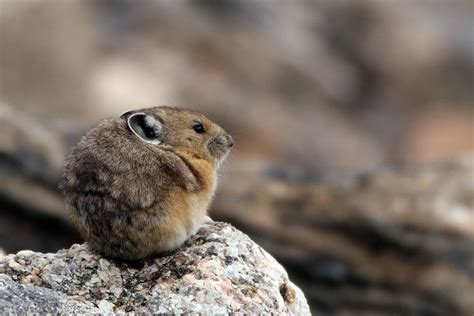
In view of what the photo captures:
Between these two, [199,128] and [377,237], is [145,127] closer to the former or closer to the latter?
[199,128]

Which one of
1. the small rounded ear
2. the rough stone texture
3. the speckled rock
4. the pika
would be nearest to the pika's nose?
the pika

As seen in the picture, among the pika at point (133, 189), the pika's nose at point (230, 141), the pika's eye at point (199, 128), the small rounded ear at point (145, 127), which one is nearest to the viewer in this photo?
the pika at point (133, 189)

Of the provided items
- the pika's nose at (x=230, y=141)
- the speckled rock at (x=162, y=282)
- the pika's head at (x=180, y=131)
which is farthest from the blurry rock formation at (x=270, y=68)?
the speckled rock at (x=162, y=282)

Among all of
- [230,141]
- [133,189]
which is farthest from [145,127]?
[230,141]

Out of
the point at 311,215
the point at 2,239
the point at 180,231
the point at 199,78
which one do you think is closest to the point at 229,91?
the point at 199,78

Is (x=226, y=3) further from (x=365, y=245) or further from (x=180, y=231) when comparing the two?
(x=180, y=231)

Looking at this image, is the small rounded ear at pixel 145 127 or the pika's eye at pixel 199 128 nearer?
the small rounded ear at pixel 145 127

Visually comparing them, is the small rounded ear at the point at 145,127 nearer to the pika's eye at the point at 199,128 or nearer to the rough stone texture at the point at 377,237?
the pika's eye at the point at 199,128
